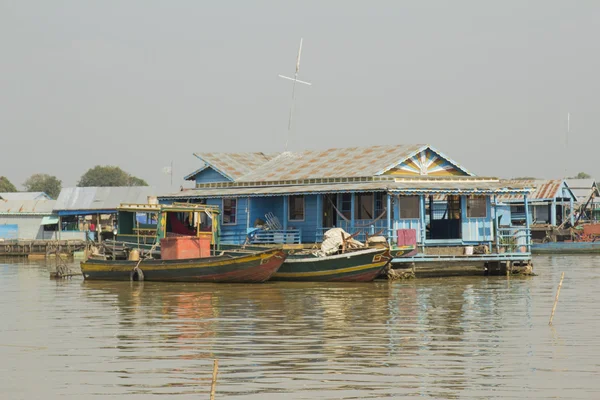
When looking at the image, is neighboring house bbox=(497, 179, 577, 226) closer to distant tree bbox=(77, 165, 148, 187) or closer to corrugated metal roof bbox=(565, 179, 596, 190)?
corrugated metal roof bbox=(565, 179, 596, 190)

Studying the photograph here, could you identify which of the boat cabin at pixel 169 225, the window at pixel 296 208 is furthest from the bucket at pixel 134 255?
the window at pixel 296 208

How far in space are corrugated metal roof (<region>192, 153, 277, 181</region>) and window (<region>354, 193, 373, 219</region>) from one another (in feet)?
21.1

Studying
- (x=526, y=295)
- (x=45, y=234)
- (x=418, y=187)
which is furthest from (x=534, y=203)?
(x=526, y=295)

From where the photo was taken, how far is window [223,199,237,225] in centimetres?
3399

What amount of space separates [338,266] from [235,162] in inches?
449

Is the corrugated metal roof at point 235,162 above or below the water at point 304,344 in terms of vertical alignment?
above

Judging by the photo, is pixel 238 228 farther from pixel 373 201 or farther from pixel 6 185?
pixel 6 185

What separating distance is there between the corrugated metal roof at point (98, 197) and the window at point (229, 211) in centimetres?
3017

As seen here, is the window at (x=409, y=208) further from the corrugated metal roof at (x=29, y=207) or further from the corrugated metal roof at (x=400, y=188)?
the corrugated metal roof at (x=29, y=207)

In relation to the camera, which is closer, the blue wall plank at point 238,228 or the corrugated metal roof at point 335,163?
the corrugated metal roof at point 335,163

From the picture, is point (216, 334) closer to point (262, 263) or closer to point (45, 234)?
point (262, 263)

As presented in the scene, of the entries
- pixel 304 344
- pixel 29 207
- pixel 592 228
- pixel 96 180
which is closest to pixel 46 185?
pixel 96 180

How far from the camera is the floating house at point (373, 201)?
30141 millimetres

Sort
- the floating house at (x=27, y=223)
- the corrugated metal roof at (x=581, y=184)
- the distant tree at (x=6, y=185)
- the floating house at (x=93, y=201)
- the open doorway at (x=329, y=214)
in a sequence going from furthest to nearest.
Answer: the distant tree at (x=6, y=185) < the corrugated metal roof at (x=581, y=184) < the floating house at (x=27, y=223) < the floating house at (x=93, y=201) < the open doorway at (x=329, y=214)
